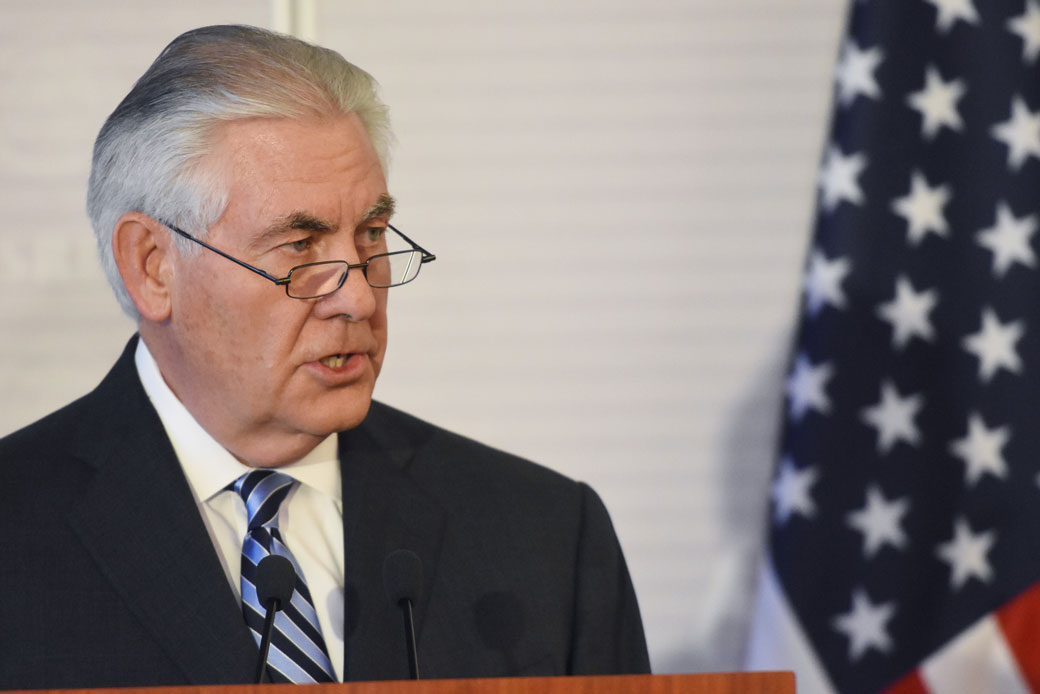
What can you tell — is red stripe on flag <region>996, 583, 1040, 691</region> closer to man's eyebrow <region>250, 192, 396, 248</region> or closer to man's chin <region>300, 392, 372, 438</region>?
man's chin <region>300, 392, 372, 438</region>

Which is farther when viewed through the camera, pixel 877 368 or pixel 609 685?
pixel 877 368

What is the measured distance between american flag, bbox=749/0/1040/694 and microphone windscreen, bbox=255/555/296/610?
1.88m

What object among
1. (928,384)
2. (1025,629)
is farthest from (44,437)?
(1025,629)

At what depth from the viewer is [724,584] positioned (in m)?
3.19

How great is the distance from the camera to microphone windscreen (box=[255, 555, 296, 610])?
1425 mm

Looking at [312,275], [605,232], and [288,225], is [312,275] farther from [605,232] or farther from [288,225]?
[605,232]

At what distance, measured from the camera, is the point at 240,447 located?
185 centimetres

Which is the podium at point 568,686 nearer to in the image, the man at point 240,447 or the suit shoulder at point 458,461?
the man at point 240,447

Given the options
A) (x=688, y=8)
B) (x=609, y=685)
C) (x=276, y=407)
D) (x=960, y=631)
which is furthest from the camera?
(x=688, y=8)

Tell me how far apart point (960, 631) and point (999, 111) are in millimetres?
1294

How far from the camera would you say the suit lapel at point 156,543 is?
1.64 m

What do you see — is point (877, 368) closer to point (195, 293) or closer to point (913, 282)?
point (913, 282)

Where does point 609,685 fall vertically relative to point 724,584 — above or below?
above

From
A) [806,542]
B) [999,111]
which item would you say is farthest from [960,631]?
[999,111]
